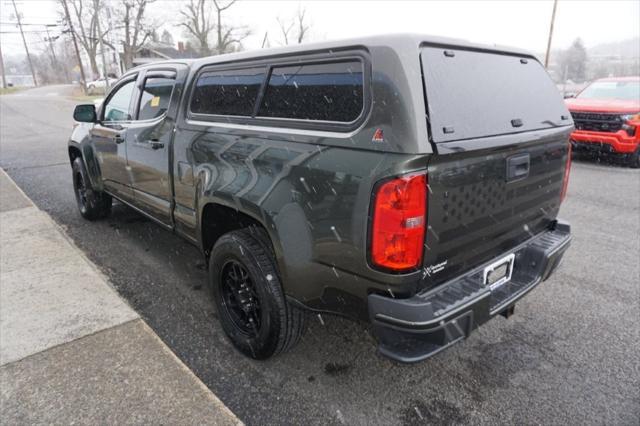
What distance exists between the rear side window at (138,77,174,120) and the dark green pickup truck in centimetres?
39

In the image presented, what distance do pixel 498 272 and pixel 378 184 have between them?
3.36 feet

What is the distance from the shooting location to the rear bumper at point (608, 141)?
27.2 feet

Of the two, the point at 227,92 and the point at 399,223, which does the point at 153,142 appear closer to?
the point at 227,92

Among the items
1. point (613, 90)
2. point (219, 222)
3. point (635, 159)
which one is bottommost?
point (635, 159)

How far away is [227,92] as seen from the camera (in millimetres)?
2895

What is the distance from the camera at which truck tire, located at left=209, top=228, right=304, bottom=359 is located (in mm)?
2469

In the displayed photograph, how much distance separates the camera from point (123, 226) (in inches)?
206

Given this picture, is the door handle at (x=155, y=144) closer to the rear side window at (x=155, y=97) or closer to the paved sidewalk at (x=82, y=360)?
the rear side window at (x=155, y=97)

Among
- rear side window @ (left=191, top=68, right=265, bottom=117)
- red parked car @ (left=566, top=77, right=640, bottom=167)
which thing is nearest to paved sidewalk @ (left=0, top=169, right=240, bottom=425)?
rear side window @ (left=191, top=68, right=265, bottom=117)

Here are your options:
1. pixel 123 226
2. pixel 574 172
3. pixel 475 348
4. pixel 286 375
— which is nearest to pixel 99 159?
pixel 123 226

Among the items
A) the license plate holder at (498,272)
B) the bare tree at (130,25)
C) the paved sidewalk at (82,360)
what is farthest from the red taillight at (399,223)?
the bare tree at (130,25)

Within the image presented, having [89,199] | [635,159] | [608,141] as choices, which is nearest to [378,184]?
[89,199]

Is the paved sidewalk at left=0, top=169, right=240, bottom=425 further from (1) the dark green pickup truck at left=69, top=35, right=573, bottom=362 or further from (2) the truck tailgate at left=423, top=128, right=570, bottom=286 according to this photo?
(2) the truck tailgate at left=423, top=128, right=570, bottom=286

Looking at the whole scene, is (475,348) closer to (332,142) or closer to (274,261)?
(274,261)
